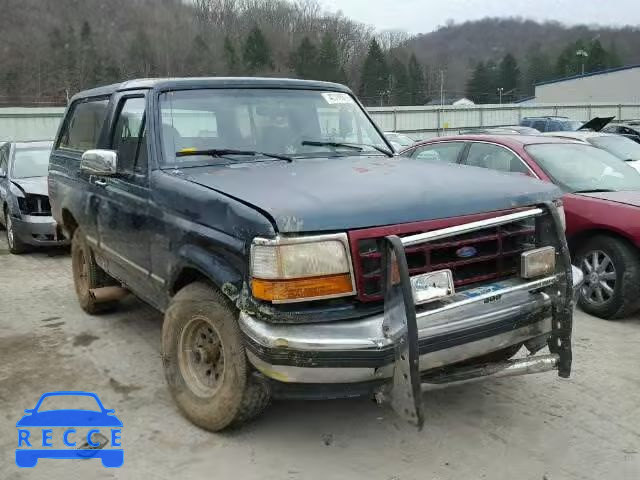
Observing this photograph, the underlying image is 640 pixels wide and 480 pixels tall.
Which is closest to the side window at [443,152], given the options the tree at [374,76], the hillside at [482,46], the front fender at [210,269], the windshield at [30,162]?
the front fender at [210,269]

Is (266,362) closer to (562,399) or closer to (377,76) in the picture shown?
(562,399)

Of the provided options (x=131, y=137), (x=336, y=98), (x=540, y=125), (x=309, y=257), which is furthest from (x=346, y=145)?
(x=540, y=125)

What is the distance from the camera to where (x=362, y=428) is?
3.48 metres

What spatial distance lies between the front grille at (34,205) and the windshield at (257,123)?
4995 mm

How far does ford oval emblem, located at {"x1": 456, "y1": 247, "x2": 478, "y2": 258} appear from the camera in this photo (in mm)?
3117

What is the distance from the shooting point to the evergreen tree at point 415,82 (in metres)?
78.9

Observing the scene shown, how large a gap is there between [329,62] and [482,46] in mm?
24958

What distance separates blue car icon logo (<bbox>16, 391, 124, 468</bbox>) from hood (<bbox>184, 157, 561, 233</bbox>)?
152 cm

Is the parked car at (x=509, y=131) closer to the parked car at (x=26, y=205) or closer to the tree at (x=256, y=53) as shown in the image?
the parked car at (x=26, y=205)

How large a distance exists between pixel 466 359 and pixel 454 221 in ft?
2.25

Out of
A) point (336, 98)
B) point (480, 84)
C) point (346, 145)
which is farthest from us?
point (480, 84)

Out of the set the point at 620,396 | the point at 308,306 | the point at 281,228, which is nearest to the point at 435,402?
the point at 620,396

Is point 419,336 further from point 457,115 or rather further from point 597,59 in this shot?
point 597,59

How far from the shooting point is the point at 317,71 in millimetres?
83312
